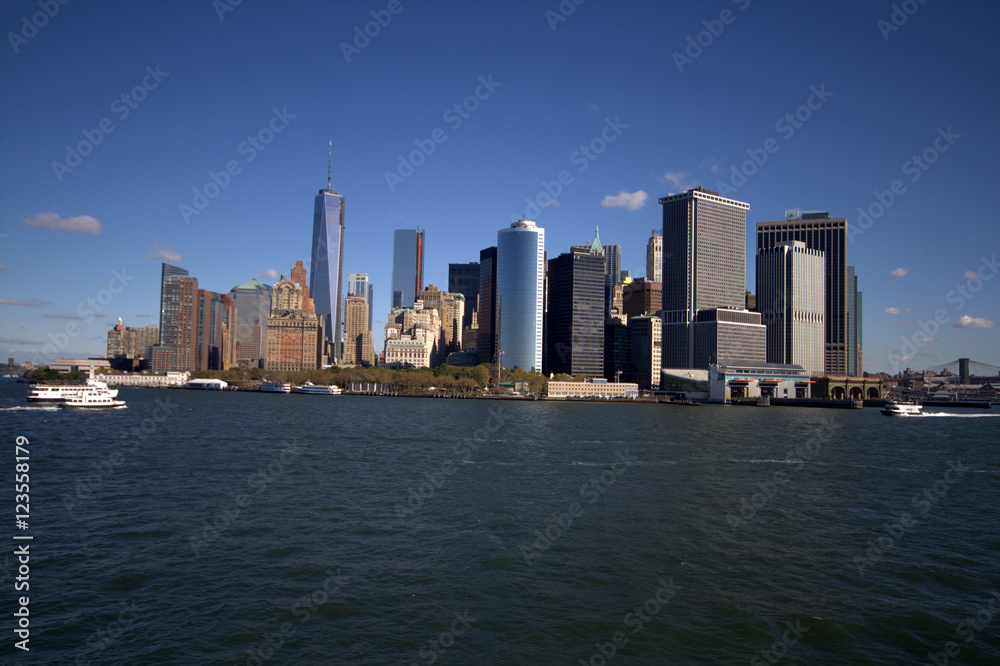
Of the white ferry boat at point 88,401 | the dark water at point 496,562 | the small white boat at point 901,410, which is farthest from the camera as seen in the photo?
the small white boat at point 901,410

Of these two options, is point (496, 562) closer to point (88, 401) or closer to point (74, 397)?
point (88, 401)

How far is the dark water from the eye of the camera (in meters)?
17.5

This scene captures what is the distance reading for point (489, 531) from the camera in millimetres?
27625

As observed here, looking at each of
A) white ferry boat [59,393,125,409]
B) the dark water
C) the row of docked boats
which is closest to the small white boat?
the dark water

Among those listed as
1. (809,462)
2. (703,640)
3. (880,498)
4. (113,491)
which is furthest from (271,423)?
(703,640)

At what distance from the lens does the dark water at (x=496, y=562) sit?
17469 mm

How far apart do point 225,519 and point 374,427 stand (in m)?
51.2

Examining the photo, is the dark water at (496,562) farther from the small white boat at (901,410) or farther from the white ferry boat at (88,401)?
the small white boat at (901,410)

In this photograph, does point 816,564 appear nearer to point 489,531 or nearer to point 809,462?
point 489,531

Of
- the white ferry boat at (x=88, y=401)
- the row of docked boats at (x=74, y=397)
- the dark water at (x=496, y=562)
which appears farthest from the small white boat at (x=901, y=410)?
the white ferry boat at (x=88, y=401)

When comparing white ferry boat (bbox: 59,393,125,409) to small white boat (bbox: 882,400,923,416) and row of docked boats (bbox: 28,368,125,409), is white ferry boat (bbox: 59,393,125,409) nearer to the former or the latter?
row of docked boats (bbox: 28,368,125,409)

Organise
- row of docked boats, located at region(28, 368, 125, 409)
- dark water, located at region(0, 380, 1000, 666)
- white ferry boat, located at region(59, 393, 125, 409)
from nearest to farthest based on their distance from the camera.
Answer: dark water, located at region(0, 380, 1000, 666) → white ferry boat, located at region(59, 393, 125, 409) → row of docked boats, located at region(28, 368, 125, 409)

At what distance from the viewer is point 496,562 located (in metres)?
23.6

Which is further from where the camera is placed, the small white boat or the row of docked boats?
the small white boat
